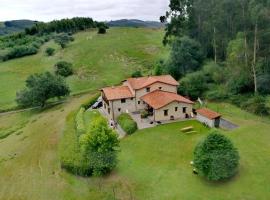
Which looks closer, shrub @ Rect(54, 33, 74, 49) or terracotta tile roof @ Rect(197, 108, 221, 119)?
terracotta tile roof @ Rect(197, 108, 221, 119)

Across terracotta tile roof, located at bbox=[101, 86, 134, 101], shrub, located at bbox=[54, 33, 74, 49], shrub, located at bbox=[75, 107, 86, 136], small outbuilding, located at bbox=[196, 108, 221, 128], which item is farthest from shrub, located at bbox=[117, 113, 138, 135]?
shrub, located at bbox=[54, 33, 74, 49]

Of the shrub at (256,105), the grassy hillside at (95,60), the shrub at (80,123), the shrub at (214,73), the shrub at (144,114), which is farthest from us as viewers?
the grassy hillside at (95,60)

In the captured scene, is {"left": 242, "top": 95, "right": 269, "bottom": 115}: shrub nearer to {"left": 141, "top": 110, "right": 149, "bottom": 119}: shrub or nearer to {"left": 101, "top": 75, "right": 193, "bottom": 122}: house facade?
{"left": 101, "top": 75, "right": 193, "bottom": 122}: house facade

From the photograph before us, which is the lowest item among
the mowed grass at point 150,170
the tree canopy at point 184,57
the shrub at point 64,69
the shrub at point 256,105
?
the mowed grass at point 150,170

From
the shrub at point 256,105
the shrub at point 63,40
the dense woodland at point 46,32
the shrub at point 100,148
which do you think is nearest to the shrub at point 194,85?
the shrub at point 256,105

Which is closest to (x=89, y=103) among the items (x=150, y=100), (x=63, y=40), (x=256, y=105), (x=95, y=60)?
(x=150, y=100)

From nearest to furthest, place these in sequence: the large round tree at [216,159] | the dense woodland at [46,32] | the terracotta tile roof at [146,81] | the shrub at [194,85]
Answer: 1. the large round tree at [216,159]
2. the terracotta tile roof at [146,81]
3. the shrub at [194,85]
4. the dense woodland at [46,32]

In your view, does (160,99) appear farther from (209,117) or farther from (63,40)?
(63,40)

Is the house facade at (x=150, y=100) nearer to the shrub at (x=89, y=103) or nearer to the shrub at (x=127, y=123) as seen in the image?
the shrub at (x=127, y=123)
